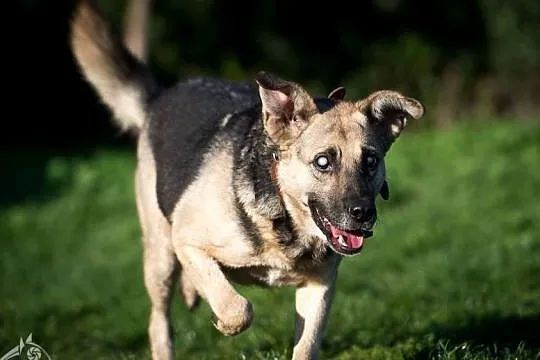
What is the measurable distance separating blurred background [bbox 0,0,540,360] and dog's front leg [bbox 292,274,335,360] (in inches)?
13.0

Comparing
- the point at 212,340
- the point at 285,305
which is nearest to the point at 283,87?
the point at 212,340

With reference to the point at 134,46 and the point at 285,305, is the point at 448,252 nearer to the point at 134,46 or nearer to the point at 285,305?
the point at 285,305

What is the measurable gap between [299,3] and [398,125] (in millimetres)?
20813

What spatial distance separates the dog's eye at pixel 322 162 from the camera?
5914 millimetres

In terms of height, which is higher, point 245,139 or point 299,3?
point 245,139

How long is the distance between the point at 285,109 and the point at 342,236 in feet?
2.81

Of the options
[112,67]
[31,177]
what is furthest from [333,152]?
[31,177]

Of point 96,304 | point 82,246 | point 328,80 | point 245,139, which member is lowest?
point 328,80

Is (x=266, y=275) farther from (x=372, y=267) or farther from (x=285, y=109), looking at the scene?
(x=372, y=267)

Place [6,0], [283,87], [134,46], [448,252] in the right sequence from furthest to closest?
1. [6,0]
2. [134,46]
3. [448,252]
4. [283,87]

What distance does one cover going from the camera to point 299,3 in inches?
1050

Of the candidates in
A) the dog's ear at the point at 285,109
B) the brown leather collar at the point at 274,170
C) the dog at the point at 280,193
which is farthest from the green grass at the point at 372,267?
the dog's ear at the point at 285,109

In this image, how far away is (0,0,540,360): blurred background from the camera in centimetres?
855

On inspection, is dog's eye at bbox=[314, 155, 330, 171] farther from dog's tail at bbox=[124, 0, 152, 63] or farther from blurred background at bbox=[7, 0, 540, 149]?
blurred background at bbox=[7, 0, 540, 149]
